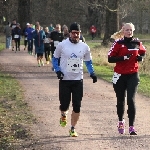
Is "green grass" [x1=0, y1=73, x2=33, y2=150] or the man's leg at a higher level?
the man's leg

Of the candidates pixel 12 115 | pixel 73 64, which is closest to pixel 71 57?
pixel 73 64

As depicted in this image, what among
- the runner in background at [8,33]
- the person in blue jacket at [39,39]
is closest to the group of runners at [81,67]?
the person in blue jacket at [39,39]

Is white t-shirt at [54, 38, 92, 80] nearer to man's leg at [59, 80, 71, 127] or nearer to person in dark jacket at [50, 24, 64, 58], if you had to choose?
man's leg at [59, 80, 71, 127]

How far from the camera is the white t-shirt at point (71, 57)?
26.0 feet

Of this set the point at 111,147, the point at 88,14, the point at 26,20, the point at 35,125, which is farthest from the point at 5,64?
the point at 88,14

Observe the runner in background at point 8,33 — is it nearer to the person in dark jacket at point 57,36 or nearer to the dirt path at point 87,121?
the person in dark jacket at point 57,36

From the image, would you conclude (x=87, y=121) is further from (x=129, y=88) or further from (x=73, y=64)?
(x=73, y=64)

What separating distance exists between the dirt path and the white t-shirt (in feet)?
3.39

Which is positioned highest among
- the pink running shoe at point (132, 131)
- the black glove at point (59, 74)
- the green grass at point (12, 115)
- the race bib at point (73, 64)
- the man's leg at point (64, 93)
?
the race bib at point (73, 64)

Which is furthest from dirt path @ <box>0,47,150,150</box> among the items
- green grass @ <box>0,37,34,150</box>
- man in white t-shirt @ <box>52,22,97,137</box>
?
man in white t-shirt @ <box>52,22,97,137</box>

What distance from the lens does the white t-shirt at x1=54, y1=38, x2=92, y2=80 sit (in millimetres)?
7938

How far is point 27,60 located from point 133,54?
15.8 meters

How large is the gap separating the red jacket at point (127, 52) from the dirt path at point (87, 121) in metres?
1.09

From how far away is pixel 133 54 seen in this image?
8.15 m
